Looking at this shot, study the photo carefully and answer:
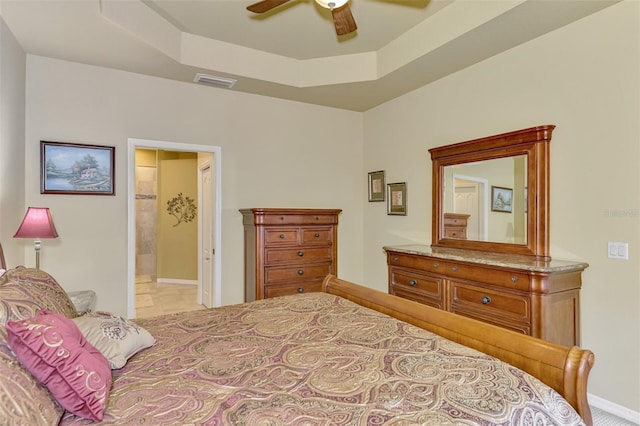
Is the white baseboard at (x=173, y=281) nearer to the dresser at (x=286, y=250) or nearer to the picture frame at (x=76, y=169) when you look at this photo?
the dresser at (x=286, y=250)

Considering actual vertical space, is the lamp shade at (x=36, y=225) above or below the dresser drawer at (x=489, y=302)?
above

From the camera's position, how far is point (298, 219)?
386cm

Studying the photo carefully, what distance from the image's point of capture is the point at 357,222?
16.1ft

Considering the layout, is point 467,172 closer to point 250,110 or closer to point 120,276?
point 250,110

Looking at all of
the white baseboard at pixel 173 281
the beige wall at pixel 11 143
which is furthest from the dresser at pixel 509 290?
the white baseboard at pixel 173 281

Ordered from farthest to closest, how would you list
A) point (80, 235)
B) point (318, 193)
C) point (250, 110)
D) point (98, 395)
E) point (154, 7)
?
point (318, 193)
point (250, 110)
point (80, 235)
point (154, 7)
point (98, 395)

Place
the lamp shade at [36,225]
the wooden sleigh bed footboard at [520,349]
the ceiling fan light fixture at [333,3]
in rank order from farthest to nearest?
the lamp shade at [36,225]
the ceiling fan light fixture at [333,3]
the wooden sleigh bed footboard at [520,349]

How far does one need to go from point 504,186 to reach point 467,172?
0.45m

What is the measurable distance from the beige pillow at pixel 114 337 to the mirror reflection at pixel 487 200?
→ 2851 mm

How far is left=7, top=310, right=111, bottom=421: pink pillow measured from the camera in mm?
1026

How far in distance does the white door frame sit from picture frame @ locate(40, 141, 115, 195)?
0.55 ft

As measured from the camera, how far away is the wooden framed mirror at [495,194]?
282cm

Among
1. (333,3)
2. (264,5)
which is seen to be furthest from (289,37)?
(333,3)

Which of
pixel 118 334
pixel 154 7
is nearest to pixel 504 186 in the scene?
pixel 118 334
